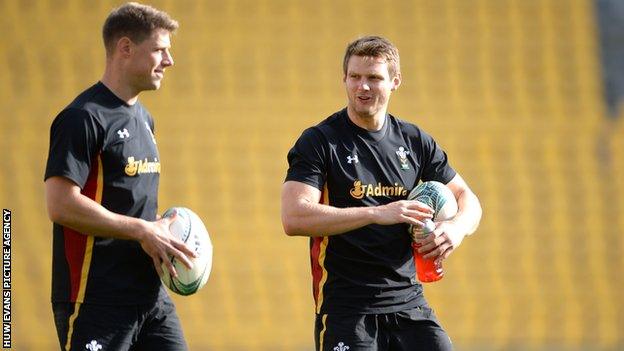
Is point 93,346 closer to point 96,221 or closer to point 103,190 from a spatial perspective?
point 96,221

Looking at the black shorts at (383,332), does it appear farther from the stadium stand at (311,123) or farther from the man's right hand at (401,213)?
the stadium stand at (311,123)

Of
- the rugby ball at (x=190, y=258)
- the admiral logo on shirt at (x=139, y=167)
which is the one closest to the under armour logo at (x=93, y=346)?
the rugby ball at (x=190, y=258)

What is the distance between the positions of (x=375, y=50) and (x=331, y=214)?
3.06ft

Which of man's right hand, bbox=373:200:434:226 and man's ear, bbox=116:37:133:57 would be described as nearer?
man's right hand, bbox=373:200:434:226

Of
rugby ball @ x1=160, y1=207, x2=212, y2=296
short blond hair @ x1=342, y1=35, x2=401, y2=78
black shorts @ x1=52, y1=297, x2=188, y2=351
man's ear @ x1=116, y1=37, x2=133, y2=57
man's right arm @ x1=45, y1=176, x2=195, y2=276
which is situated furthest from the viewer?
short blond hair @ x1=342, y1=35, x2=401, y2=78

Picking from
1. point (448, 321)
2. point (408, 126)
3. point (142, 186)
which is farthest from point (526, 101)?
point (142, 186)

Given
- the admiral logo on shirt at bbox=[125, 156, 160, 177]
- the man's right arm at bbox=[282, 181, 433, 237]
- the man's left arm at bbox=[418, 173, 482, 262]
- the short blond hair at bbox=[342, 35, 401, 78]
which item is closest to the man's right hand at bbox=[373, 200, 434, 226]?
the man's right arm at bbox=[282, 181, 433, 237]

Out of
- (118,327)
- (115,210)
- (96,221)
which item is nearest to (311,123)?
(115,210)

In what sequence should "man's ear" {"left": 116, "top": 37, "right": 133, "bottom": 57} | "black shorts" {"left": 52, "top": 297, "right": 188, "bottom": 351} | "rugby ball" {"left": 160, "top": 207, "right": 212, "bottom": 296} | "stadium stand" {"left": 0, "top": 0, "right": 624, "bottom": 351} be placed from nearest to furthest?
"black shorts" {"left": 52, "top": 297, "right": 188, "bottom": 351}
"rugby ball" {"left": 160, "top": 207, "right": 212, "bottom": 296}
"man's ear" {"left": 116, "top": 37, "right": 133, "bottom": 57}
"stadium stand" {"left": 0, "top": 0, "right": 624, "bottom": 351}

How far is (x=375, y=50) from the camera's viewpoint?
17.3 ft

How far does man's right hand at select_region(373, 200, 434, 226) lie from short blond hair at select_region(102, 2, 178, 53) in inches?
55.6

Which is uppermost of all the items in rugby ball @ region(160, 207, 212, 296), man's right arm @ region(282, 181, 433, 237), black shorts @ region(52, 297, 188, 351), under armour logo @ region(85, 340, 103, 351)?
man's right arm @ region(282, 181, 433, 237)

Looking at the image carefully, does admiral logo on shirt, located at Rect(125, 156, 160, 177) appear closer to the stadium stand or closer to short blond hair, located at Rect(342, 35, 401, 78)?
short blond hair, located at Rect(342, 35, 401, 78)

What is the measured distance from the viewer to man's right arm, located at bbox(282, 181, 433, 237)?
16.0 feet
